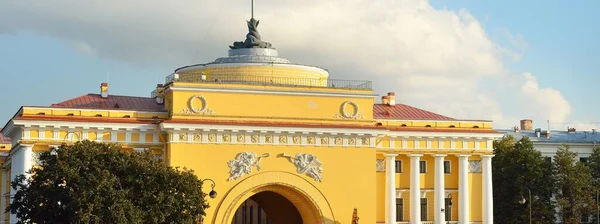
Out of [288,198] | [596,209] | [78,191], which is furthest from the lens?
[596,209]

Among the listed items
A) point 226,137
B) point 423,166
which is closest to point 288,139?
point 226,137

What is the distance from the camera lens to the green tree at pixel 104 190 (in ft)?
140

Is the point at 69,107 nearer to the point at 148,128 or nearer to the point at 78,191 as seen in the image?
the point at 148,128

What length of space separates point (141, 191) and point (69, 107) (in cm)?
1093

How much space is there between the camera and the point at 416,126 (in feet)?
195

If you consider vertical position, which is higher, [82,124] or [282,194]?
[82,124]

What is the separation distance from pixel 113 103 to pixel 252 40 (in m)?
8.18

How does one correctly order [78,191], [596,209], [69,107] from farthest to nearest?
[596,209]
[69,107]
[78,191]

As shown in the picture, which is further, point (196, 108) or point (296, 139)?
point (296, 139)

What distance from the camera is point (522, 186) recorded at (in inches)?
2790

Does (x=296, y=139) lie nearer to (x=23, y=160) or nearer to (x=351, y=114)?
(x=351, y=114)

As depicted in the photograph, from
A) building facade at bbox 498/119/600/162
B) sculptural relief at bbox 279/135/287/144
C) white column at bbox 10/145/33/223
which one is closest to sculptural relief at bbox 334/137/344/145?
sculptural relief at bbox 279/135/287/144

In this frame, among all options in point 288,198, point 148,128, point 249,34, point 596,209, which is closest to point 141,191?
point 148,128

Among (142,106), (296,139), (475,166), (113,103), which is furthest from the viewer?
(475,166)
